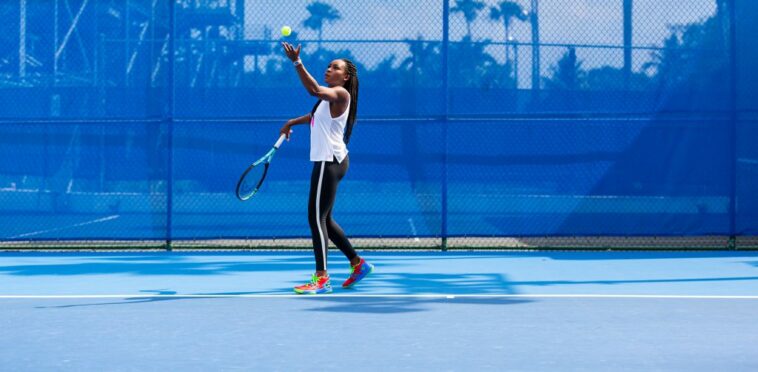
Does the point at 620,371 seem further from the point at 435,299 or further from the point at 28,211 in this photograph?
the point at 28,211

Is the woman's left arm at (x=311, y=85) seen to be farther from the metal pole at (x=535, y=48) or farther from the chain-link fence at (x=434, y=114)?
the metal pole at (x=535, y=48)

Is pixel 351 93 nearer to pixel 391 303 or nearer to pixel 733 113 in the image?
pixel 391 303

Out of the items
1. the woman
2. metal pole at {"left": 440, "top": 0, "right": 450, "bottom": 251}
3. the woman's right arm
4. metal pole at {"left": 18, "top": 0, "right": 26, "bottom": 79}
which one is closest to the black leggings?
the woman

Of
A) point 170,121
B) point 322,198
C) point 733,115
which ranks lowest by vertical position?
point 322,198

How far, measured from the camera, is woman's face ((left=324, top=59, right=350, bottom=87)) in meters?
8.79

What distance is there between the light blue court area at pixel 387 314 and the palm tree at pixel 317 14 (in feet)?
7.91

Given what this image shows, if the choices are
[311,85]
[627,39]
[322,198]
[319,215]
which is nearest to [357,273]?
[319,215]

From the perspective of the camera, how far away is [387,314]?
7742 millimetres

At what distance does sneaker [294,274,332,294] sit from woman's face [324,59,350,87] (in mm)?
1421

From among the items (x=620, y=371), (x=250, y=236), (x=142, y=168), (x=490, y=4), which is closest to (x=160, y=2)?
(x=142, y=168)

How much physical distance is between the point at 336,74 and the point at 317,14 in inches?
150

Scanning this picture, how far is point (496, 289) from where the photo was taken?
364 inches

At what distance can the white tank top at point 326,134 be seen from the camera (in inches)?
344

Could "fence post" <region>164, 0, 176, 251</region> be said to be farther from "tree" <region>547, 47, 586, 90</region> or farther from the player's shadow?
the player's shadow
